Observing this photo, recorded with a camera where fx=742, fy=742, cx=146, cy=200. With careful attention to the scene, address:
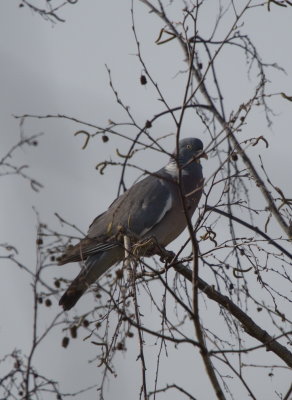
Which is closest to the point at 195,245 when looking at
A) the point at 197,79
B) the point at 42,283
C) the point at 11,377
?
the point at 42,283

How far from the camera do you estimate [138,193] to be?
532 cm

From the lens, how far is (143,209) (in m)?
5.18

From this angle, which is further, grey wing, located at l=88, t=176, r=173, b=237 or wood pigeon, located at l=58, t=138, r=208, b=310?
grey wing, located at l=88, t=176, r=173, b=237

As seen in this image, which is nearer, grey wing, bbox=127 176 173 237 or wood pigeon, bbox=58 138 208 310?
wood pigeon, bbox=58 138 208 310

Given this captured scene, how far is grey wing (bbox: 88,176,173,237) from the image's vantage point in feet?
16.6

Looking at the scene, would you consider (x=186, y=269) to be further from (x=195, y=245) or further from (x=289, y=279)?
(x=195, y=245)

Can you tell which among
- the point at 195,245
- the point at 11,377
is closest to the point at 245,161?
the point at 11,377

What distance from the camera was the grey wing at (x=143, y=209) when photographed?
506 cm

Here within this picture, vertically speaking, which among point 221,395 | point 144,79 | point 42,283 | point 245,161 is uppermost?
point 245,161

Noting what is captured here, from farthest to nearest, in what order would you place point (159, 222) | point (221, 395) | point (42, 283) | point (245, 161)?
point (159, 222)
point (245, 161)
point (42, 283)
point (221, 395)

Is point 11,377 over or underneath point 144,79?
underneath

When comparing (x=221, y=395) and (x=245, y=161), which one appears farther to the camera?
(x=245, y=161)

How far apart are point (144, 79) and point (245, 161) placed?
1166 mm

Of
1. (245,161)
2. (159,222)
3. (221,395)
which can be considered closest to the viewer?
(221,395)
